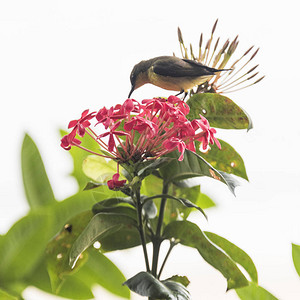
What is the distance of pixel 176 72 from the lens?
68 centimetres

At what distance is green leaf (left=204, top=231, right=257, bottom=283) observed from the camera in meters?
0.73

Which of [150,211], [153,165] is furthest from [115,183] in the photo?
[150,211]

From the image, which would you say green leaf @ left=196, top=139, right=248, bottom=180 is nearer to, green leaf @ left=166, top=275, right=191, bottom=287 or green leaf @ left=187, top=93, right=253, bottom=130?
green leaf @ left=187, top=93, right=253, bottom=130

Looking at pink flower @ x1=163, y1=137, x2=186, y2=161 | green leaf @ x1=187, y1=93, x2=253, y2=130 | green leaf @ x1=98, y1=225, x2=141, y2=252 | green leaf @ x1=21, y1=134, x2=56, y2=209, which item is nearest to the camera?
pink flower @ x1=163, y1=137, x2=186, y2=161

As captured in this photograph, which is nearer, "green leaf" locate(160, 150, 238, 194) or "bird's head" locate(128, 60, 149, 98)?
"green leaf" locate(160, 150, 238, 194)

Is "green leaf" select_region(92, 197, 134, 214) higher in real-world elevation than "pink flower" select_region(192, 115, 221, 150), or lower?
lower

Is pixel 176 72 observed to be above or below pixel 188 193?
above

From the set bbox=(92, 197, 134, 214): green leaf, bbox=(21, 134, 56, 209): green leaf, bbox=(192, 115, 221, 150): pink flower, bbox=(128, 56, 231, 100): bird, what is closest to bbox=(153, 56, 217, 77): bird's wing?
bbox=(128, 56, 231, 100): bird

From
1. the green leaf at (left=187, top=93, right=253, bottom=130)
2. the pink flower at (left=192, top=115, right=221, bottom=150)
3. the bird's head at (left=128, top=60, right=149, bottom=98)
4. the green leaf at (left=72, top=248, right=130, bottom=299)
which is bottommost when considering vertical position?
the green leaf at (left=72, top=248, right=130, bottom=299)

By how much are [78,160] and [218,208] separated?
32cm

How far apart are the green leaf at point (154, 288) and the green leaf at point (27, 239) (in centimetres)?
25

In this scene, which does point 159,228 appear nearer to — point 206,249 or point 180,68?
point 206,249

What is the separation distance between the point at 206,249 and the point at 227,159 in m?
0.14

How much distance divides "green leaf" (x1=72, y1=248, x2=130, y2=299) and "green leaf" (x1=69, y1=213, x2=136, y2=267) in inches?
7.4
